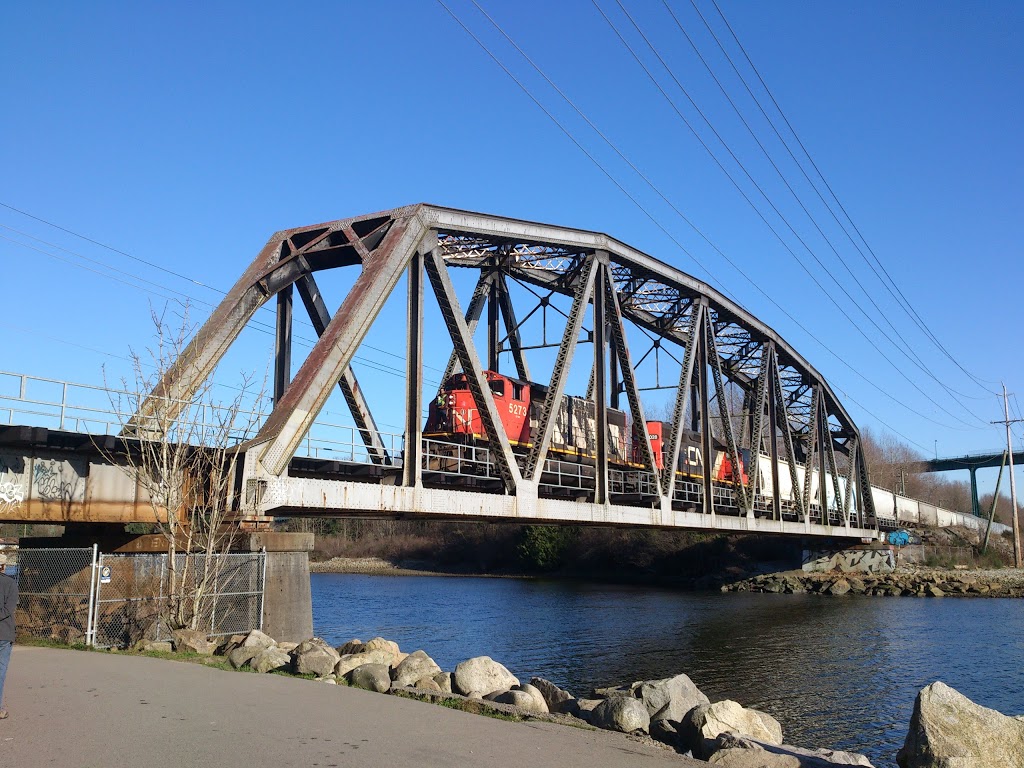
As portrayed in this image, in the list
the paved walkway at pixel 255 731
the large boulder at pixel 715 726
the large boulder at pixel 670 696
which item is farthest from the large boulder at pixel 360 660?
the large boulder at pixel 715 726

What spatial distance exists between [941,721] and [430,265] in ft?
A: 57.9

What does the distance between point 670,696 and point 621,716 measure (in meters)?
2.11

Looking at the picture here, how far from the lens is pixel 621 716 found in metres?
12.1

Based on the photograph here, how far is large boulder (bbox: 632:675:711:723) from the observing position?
1358 cm

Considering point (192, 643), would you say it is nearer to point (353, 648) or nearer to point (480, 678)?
point (353, 648)

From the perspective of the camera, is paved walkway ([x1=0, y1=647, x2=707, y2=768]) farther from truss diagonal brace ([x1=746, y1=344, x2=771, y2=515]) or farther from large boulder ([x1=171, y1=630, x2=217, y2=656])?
truss diagonal brace ([x1=746, y1=344, x2=771, y2=515])

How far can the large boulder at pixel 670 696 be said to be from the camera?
1358 cm

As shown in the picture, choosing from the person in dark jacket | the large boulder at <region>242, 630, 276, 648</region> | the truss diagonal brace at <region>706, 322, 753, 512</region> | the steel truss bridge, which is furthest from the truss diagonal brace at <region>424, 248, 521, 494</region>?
the truss diagonal brace at <region>706, 322, 753, 512</region>

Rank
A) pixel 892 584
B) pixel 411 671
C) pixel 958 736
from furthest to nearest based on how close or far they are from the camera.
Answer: pixel 892 584 < pixel 411 671 < pixel 958 736

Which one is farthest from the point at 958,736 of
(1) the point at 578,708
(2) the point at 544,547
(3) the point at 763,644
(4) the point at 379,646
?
(2) the point at 544,547

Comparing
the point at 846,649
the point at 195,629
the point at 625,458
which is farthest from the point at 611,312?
the point at 195,629

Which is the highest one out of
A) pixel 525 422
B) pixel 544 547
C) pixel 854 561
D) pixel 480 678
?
pixel 525 422

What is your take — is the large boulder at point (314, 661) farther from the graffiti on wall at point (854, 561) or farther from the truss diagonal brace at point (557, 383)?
the graffiti on wall at point (854, 561)

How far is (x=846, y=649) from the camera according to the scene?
31.6m
